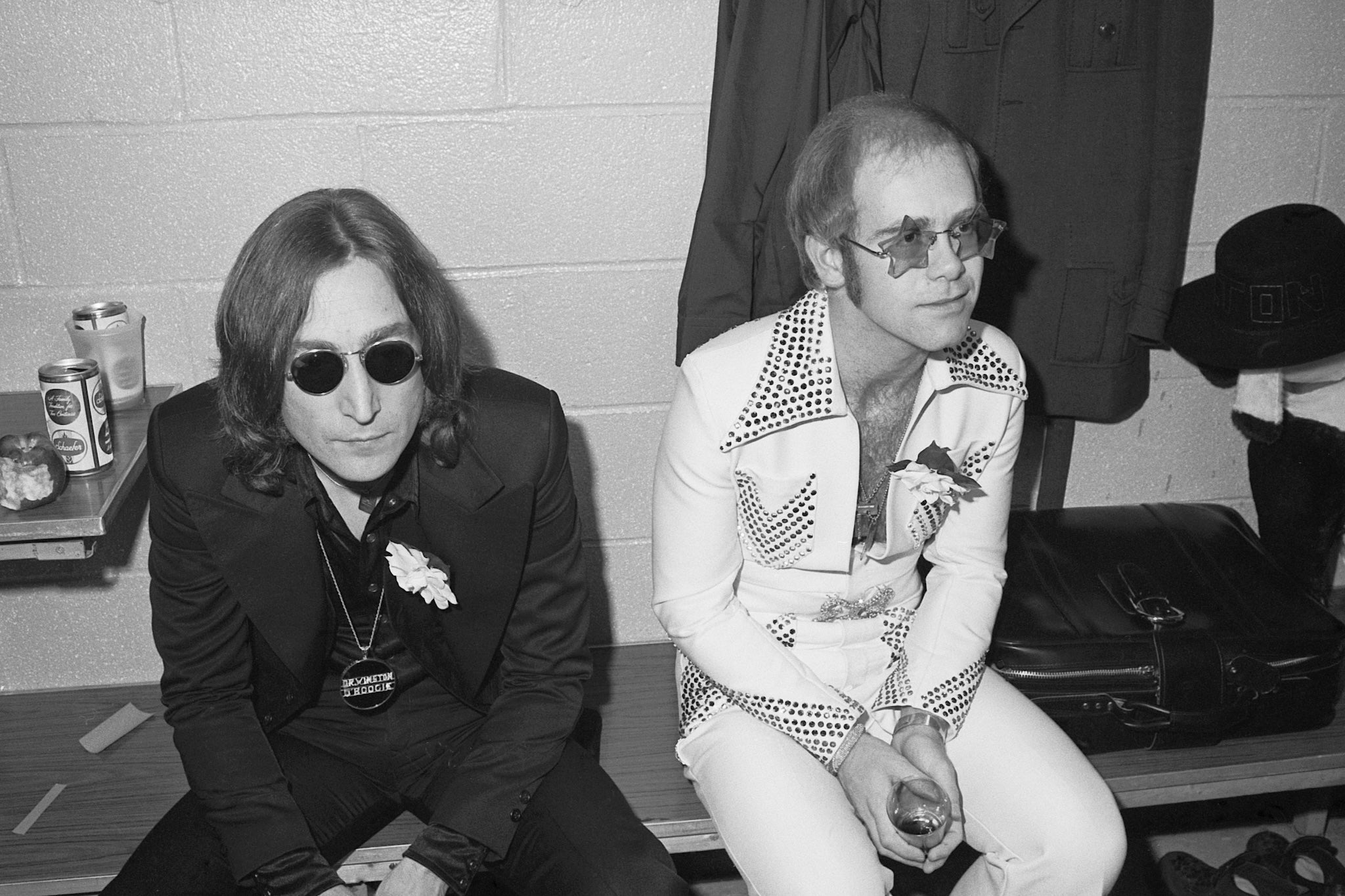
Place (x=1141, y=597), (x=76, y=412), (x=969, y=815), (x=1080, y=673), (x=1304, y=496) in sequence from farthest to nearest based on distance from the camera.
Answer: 1. (x=1304, y=496)
2. (x=1141, y=597)
3. (x=1080, y=673)
4. (x=76, y=412)
5. (x=969, y=815)

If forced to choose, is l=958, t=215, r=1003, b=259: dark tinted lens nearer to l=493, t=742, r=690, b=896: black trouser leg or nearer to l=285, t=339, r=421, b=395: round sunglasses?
l=285, t=339, r=421, b=395: round sunglasses

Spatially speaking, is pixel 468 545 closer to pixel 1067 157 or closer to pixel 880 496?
pixel 880 496

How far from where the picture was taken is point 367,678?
170cm

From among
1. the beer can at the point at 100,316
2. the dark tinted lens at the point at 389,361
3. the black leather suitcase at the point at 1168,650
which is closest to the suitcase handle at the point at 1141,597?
the black leather suitcase at the point at 1168,650

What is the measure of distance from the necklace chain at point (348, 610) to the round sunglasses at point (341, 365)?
0.94 feet

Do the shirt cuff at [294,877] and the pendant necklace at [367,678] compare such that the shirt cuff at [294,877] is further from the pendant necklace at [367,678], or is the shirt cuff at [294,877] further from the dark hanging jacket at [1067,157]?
the dark hanging jacket at [1067,157]

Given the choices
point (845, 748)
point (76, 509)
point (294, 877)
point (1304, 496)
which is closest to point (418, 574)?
point (294, 877)

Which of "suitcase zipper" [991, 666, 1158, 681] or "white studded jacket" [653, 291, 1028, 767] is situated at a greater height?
"white studded jacket" [653, 291, 1028, 767]

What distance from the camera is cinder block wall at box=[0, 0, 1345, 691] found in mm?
1949

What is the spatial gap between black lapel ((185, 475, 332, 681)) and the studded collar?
23.2 inches

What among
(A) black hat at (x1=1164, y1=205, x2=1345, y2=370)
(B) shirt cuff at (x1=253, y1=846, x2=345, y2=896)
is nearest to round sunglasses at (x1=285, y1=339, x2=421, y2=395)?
(B) shirt cuff at (x1=253, y1=846, x2=345, y2=896)

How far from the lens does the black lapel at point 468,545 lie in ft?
5.29

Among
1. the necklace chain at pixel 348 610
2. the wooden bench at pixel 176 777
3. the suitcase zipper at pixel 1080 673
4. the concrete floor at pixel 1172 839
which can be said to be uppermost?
the necklace chain at pixel 348 610

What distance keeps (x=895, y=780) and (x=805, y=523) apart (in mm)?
375
